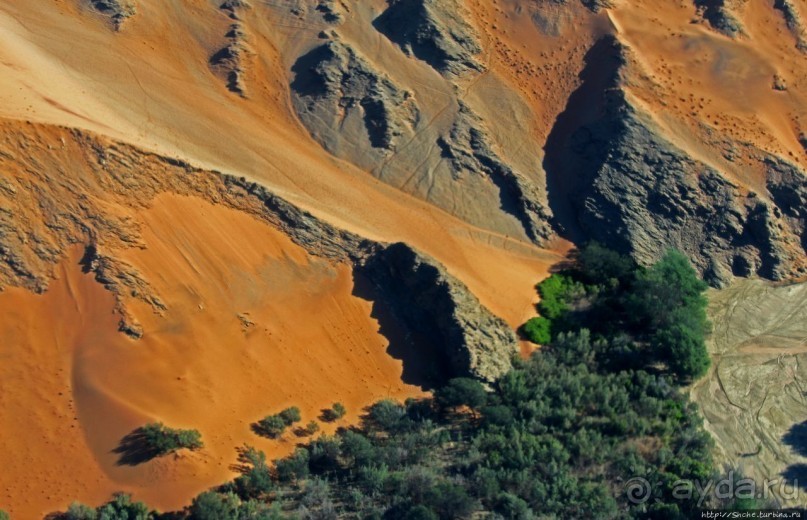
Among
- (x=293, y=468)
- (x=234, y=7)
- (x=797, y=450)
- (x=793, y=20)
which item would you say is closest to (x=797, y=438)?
(x=797, y=450)

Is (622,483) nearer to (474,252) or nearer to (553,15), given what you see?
(474,252)

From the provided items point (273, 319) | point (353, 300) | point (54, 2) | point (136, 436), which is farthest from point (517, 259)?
point (54, 2)

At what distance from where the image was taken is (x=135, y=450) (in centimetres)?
2506

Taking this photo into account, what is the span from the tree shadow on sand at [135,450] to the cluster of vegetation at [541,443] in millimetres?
2014

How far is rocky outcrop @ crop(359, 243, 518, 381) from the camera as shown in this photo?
2906 centimetres

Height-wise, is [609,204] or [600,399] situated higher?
[609,204]

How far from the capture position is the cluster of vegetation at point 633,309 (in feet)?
96.4

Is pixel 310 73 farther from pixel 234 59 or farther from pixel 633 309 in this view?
pixel 633 309

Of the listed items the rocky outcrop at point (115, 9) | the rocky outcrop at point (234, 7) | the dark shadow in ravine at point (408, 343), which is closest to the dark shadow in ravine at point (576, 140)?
the dark shadow in ravine at point (408, 343)

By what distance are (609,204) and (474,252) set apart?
6.95m

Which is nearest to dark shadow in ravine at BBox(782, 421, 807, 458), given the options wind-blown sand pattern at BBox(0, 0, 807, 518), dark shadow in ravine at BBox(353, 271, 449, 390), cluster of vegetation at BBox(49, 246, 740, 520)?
wind-blown sand pattern at BBox(0, 0, 807, 518)

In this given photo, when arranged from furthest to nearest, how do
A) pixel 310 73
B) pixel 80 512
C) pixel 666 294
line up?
1. pixel 310 73
2. pixel 666 294
3. pixel 80 512

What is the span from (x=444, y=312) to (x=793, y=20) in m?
27.9

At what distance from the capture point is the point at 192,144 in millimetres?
33062
